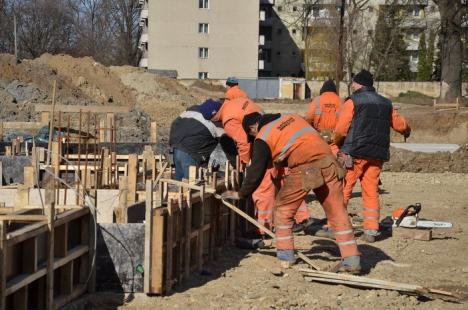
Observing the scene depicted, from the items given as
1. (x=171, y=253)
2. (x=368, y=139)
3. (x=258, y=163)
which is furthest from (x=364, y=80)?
(x=171, y=253)

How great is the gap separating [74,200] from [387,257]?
11.7ft

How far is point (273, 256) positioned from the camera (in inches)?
376

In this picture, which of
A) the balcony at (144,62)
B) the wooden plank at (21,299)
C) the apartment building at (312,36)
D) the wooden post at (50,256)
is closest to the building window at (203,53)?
the balcony at (144,62)

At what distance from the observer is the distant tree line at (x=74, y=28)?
6906cm

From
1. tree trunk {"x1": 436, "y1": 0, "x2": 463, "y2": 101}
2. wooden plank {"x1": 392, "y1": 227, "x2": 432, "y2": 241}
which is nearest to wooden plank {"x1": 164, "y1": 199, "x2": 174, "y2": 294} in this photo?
wooden plank {"x1": 392, "y1": 227, "x2": 432, "y2": 241}

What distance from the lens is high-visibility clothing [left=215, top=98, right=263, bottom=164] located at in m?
10.6

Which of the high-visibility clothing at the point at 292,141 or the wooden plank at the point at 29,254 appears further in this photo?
the high-visibility clothing at the point at 292,141

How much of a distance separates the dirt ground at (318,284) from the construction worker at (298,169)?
0.56 meters

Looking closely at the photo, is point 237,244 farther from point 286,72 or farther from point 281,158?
point 286,72

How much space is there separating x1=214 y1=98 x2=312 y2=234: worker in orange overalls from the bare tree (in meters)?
30.5

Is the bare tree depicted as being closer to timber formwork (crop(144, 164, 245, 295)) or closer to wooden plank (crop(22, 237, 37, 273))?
timber formwork (crop(144, 164, 245, 295))

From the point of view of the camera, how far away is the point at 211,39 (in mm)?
68062

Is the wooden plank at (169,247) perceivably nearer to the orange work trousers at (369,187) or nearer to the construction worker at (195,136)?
the construction worker at (195,136)

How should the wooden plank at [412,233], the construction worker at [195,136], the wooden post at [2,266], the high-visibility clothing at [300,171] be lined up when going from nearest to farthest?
1. the wooden post at [2,266]
2. the high-visibility clothing at [300,171]
3. the construction worker at [195,136]
4. the wooden plank at [412,233]
